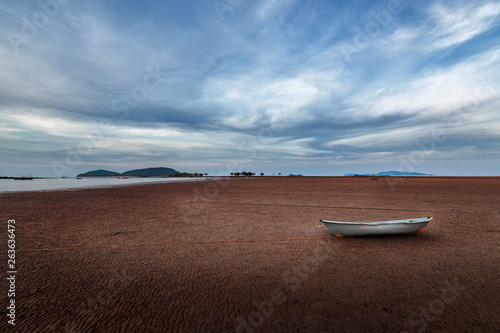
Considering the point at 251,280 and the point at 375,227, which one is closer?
the point at 251,280

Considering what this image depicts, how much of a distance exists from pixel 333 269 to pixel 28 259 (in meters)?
9.92

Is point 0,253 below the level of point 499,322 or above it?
above

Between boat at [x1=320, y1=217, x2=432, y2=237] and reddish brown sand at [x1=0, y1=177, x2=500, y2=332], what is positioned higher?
boat at [x1=320, y1=217, x2=432, y2=237]

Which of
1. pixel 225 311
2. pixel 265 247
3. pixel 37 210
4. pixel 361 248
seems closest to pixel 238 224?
pixel 265 247

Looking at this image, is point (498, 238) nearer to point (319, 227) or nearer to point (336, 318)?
point (319, 227)

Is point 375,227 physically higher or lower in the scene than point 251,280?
higher

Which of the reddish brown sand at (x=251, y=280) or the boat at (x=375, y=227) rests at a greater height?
Result: the boat at (x=375, y=227)

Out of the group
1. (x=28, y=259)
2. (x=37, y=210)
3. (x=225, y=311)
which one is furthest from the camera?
(x=37, y=210)

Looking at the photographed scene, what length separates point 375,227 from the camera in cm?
905

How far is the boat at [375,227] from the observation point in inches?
356

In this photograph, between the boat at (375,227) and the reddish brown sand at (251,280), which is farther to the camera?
the boat at (375,227)

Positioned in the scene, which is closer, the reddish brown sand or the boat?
the reddish brown sand

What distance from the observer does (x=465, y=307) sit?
4.89 metres

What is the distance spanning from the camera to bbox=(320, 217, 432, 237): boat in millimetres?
9055
